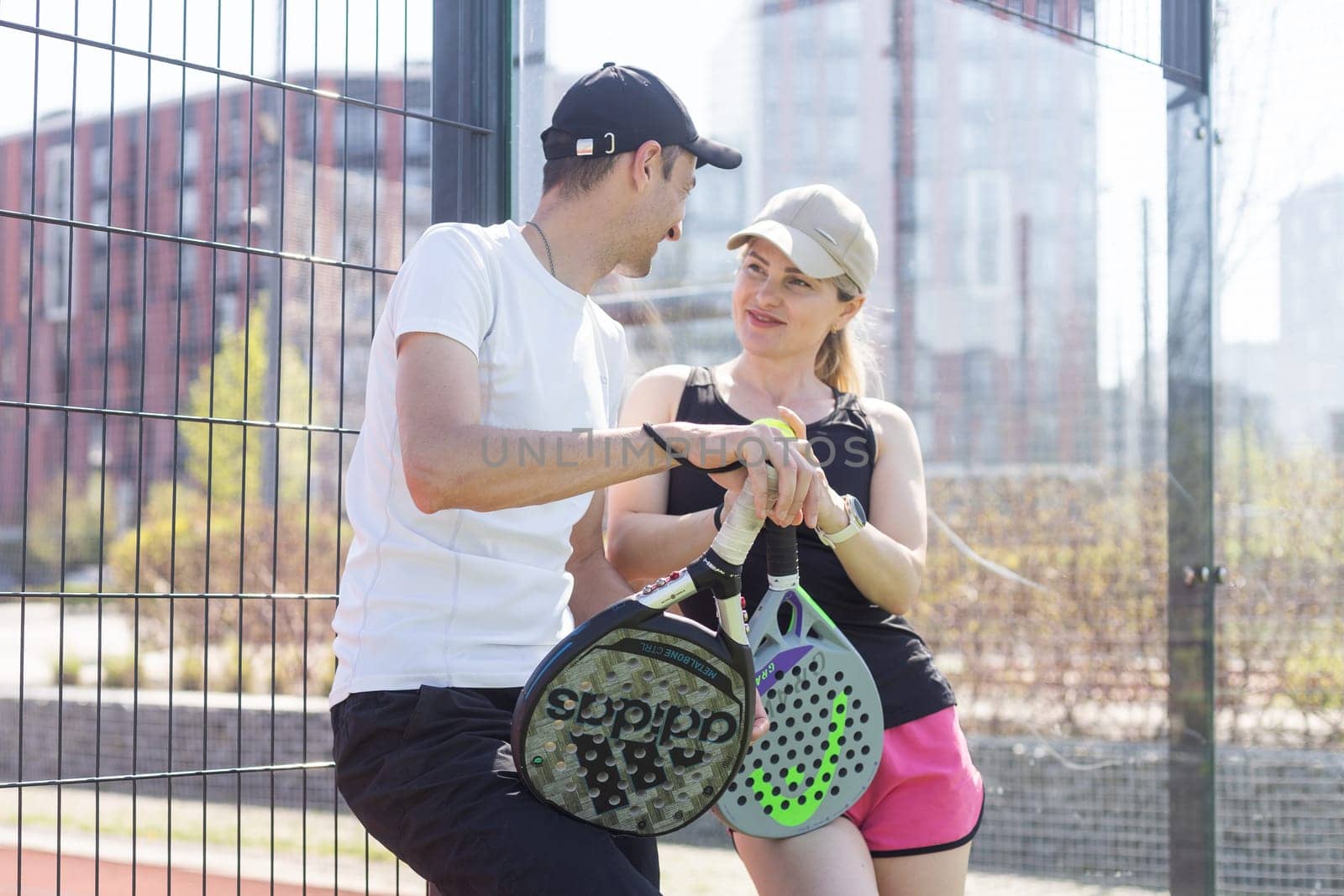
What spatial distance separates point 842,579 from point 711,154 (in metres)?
0.70

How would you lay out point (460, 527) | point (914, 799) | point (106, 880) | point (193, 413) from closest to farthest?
point (460, 527)
point (914, 799)
point (106, 880)
point (193, 413)

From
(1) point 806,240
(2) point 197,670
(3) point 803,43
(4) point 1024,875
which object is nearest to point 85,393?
(2) point 197,670

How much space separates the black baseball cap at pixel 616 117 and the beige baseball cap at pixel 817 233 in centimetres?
38

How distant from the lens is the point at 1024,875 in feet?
13.2

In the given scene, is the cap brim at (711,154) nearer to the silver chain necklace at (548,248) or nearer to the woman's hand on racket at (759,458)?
the silver chain necklace at (548,248)

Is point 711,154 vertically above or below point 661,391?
above

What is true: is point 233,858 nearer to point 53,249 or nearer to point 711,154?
point 711,154

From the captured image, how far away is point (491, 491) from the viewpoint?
1.49m

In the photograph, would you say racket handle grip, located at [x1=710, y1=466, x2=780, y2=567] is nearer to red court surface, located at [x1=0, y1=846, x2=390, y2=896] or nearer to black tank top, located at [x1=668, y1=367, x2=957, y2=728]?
black tank top, located at [x1=668, y1=367, x2=957, y2=728]

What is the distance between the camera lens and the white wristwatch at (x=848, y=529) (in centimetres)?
199

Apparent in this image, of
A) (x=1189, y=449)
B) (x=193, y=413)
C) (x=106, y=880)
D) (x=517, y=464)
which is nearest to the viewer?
(x=517, y=464)

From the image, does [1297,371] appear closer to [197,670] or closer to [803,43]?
[803,43]

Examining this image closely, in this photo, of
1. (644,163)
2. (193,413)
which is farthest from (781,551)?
(193,413)

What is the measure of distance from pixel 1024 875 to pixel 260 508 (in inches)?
262
